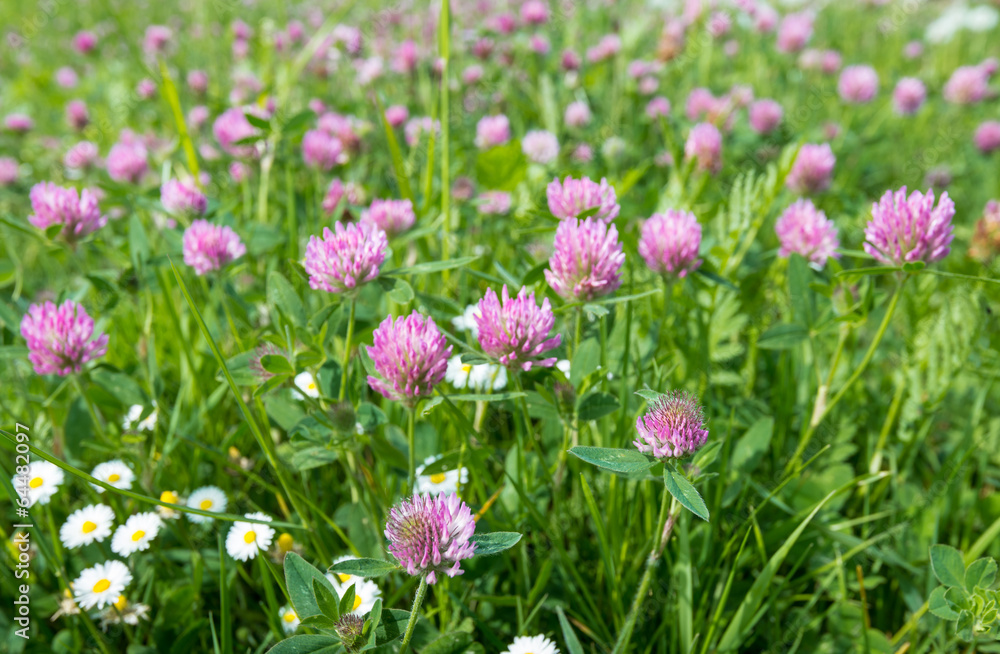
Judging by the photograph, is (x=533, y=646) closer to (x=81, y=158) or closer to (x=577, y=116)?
(x=577, y=116)

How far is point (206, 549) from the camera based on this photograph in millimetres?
1462

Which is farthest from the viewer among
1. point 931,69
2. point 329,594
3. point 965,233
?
point 931,69

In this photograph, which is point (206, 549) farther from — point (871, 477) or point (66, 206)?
point (871, 477)

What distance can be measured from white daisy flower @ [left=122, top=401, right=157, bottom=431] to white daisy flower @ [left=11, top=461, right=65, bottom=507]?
157 mm

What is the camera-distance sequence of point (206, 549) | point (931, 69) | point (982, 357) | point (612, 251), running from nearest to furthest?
1. point (612, 251)
2. point (206, 549)
3. point (982, 357)
4. point (931, 69)

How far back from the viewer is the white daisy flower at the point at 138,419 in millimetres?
1429

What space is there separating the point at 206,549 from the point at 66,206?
2.58 feet

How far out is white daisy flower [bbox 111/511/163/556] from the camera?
1307mm

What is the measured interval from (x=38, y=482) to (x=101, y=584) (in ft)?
0.97

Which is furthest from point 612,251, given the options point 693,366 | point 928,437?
point 928,437

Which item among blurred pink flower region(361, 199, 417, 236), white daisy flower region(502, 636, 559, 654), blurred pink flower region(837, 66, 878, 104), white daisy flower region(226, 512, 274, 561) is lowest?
white daisy flower region(502, 636, 559, 654)

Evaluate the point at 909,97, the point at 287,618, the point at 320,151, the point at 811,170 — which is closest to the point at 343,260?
the point at 287,618

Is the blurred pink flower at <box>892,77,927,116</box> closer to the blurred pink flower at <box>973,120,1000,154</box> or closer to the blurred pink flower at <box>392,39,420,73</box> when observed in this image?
the blurred pink flower at <box>973,120,1000,154</box>

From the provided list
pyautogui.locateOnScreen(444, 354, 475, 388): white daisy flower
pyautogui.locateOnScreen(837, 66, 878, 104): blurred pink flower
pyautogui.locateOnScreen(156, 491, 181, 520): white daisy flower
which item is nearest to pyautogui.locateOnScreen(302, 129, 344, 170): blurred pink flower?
pyautogui.locateOnScreen(444, 354, 475, 388): white daisy flower
